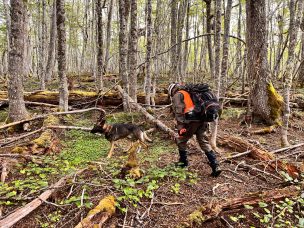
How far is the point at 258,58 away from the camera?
8141 millimetres

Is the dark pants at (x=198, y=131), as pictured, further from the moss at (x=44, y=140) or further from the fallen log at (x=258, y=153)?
the moss at (x=44, y=140)

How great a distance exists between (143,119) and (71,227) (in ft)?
18.9

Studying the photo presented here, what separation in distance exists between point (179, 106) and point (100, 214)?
238 centimetres

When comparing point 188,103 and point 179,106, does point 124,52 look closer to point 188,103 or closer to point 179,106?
point 179,106

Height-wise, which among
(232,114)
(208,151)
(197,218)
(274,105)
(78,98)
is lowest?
(197,218)

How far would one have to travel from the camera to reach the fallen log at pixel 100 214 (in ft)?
10.00

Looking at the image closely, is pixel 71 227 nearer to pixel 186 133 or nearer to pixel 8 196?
pixel 8 196

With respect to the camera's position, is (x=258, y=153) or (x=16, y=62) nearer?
(x=258, y=153)

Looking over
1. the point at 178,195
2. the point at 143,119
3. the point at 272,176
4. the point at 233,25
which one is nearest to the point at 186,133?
the point at 178,195

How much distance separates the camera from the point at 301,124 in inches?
348

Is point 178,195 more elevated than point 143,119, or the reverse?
point 143,119

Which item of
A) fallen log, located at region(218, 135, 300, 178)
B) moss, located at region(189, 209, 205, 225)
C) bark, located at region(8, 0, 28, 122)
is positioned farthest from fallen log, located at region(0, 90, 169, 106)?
moss, located at region(189, 209, 205, 225)

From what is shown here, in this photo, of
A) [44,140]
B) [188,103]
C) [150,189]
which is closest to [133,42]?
[44,140]

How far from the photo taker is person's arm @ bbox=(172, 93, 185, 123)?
184 inches
